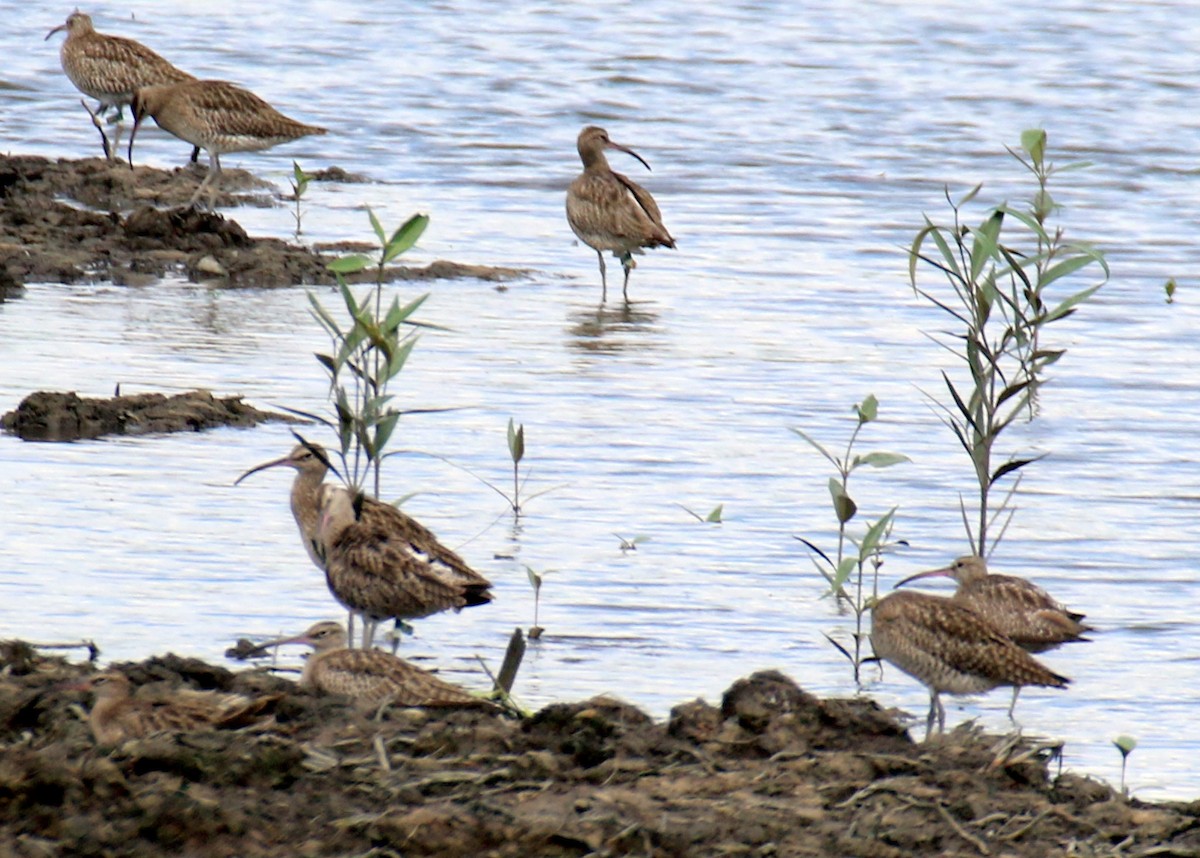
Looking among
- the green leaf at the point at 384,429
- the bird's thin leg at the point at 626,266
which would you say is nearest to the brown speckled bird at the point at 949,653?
the green leaf at the point at 384,429

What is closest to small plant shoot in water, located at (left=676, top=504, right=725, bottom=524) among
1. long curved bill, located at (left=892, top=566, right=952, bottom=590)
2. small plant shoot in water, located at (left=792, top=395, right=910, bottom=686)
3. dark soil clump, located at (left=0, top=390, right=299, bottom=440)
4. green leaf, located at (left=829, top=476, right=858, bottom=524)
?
small plant shoot in water, located at (left=792, top=395, right=910, bottom=686)

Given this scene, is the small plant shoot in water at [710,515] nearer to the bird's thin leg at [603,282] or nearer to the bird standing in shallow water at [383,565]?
the bird standing in shallow water at [383,565]

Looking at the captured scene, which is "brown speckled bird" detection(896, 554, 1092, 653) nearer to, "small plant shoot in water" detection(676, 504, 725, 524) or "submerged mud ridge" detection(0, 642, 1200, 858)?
"small plant shoot in water" detection(676, 504, 725, 524)

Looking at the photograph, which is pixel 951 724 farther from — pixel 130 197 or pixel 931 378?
pixel 130 197

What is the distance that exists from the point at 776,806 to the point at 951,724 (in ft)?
7.81

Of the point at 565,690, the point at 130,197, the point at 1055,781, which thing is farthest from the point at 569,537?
the point at 130,197

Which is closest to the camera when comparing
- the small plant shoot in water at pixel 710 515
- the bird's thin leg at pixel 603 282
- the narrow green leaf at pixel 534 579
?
the narrow green leaf at pixel 534 579

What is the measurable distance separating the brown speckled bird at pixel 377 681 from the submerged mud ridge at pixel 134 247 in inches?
273

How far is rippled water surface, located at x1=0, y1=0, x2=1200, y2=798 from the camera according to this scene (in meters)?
7.66

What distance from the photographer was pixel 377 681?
6219 millimetres

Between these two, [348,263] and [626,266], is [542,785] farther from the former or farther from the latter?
[626,266]

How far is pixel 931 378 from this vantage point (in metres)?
12.1

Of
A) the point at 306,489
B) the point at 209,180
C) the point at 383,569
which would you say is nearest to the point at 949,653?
the point at 383,569

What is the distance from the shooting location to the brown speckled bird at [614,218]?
586 inches
